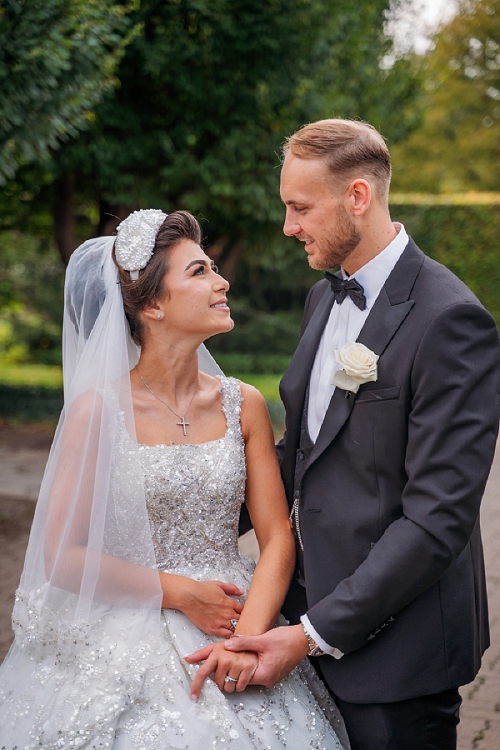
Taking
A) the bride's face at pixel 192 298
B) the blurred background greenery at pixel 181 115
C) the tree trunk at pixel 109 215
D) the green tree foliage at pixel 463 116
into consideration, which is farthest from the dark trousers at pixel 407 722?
the green tree foliage at pixel 463 116

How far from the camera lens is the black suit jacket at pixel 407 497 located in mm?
2045

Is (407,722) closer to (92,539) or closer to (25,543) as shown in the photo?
(92,539)

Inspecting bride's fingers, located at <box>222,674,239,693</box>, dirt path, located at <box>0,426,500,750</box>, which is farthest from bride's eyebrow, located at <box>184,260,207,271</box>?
dirt path, located at <box>0,426,500,750</box>

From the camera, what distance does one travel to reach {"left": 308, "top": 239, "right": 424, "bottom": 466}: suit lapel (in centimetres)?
226

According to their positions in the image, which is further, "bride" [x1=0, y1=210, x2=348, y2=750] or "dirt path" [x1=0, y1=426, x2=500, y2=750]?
"dirt path" [x1=0, y1=426, x2=500, y2=750]


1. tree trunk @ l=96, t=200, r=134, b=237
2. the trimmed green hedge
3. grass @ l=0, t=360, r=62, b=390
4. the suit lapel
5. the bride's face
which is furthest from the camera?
the trimmed green hedge

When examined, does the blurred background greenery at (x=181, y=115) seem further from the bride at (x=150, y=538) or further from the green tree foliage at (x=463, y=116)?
the green tree foliage at (x=463, y=116)

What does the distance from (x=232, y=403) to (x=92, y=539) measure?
2.52 ft

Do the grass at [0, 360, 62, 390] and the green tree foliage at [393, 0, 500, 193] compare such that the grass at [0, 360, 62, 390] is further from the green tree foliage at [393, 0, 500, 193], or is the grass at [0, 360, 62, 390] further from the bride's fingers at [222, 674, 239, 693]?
the bride's fingers at [222, 674, 239, 693]

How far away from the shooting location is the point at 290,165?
7.73ft

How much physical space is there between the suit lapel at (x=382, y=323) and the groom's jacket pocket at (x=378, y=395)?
0.09ft

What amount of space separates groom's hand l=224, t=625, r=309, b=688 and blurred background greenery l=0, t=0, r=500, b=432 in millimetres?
3071

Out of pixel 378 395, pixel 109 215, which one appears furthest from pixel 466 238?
pixel 378 395

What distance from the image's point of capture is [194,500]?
8.58ft
